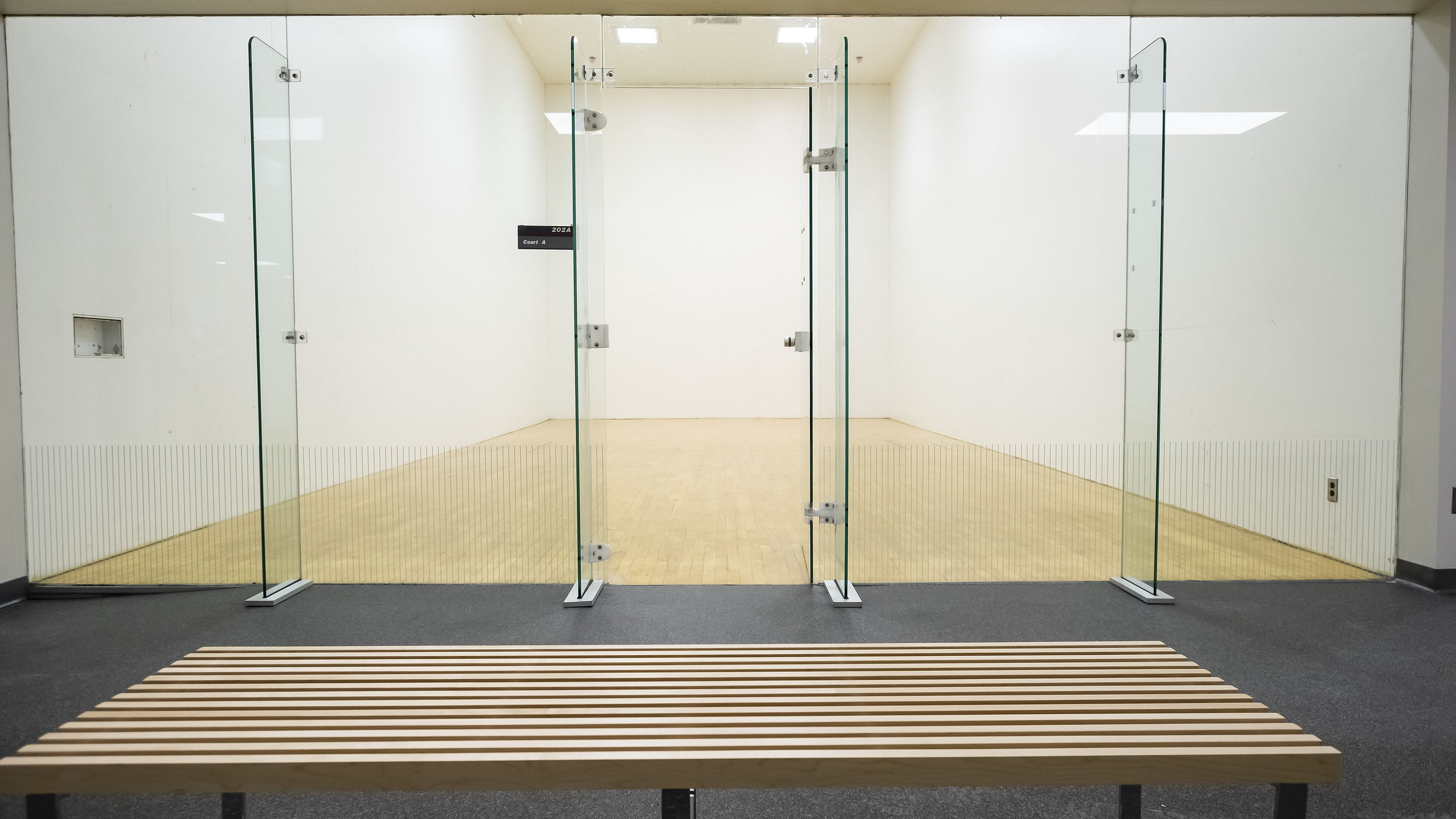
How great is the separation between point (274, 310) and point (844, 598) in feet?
7.04

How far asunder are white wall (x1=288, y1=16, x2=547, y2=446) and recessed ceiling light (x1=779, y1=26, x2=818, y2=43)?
112 centimetres

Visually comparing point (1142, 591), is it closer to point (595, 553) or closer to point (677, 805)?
point (595, 553)

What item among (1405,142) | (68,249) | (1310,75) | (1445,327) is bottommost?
(1445,327)

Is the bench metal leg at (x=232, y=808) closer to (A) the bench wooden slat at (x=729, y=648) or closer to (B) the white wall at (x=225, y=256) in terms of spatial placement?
(A) the bench wooden slat at (x=729, y=648)

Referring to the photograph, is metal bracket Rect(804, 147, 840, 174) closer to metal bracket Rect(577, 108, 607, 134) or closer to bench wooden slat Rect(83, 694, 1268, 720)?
metal bracket Rect(577, 108, 607, 134)

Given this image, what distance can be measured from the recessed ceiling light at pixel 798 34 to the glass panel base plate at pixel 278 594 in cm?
251

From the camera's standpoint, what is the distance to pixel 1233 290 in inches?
151

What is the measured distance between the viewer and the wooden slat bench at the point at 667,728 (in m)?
0.99

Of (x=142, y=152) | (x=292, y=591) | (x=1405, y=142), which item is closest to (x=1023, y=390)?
(x=1405, y=142)

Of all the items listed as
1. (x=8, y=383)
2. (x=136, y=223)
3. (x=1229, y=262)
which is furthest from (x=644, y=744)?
(x=1229, y=262)

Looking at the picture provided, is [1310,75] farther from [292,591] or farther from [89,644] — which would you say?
[89,644]

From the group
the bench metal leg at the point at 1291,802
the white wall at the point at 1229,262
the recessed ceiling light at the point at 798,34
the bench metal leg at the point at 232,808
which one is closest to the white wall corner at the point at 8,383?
the bench metal leg at the point at 232,808

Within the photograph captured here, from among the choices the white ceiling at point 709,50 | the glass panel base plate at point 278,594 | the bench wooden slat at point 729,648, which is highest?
the white ceiling at point 709,50

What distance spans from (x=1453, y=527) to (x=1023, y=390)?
11.0 feet
